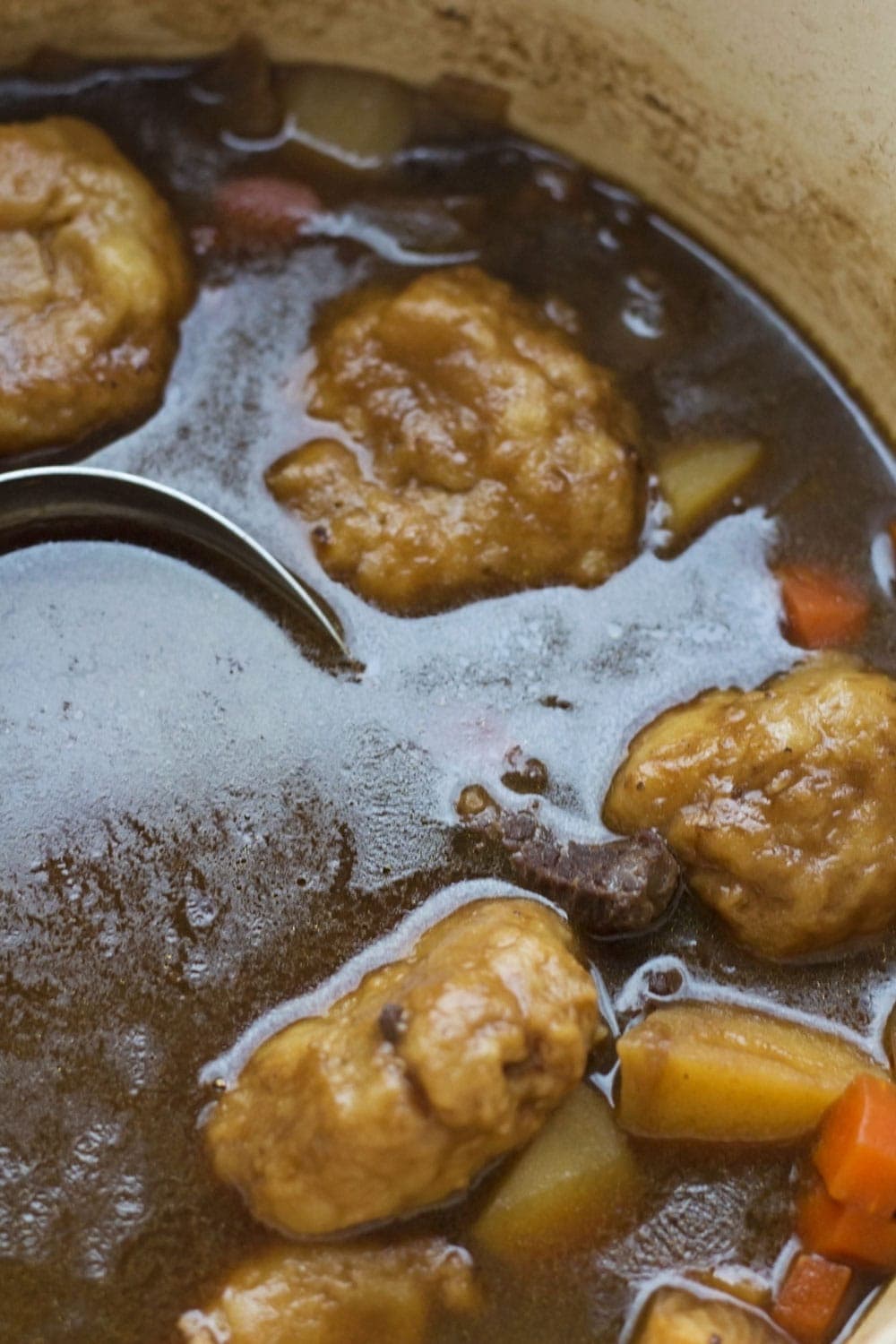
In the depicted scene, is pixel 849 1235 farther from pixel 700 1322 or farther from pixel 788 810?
pixel 788 810

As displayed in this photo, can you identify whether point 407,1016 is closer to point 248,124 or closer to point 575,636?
point 575,636

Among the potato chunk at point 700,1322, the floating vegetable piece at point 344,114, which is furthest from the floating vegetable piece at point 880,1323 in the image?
the floating vegetable piece at point 344,114

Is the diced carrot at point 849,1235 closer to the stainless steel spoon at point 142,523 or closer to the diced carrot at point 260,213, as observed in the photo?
the stainless steel spoon at point 142,523

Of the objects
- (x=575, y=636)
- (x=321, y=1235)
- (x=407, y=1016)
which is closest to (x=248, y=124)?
(x=575, y=636)

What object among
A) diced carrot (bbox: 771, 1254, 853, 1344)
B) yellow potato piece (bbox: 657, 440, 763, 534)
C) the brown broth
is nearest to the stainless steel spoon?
the brown broth

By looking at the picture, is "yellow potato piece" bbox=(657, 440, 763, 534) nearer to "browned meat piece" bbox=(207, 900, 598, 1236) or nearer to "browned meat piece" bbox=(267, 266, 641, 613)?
"browned meat piece" bbox=(267, 266, 641, 613)
